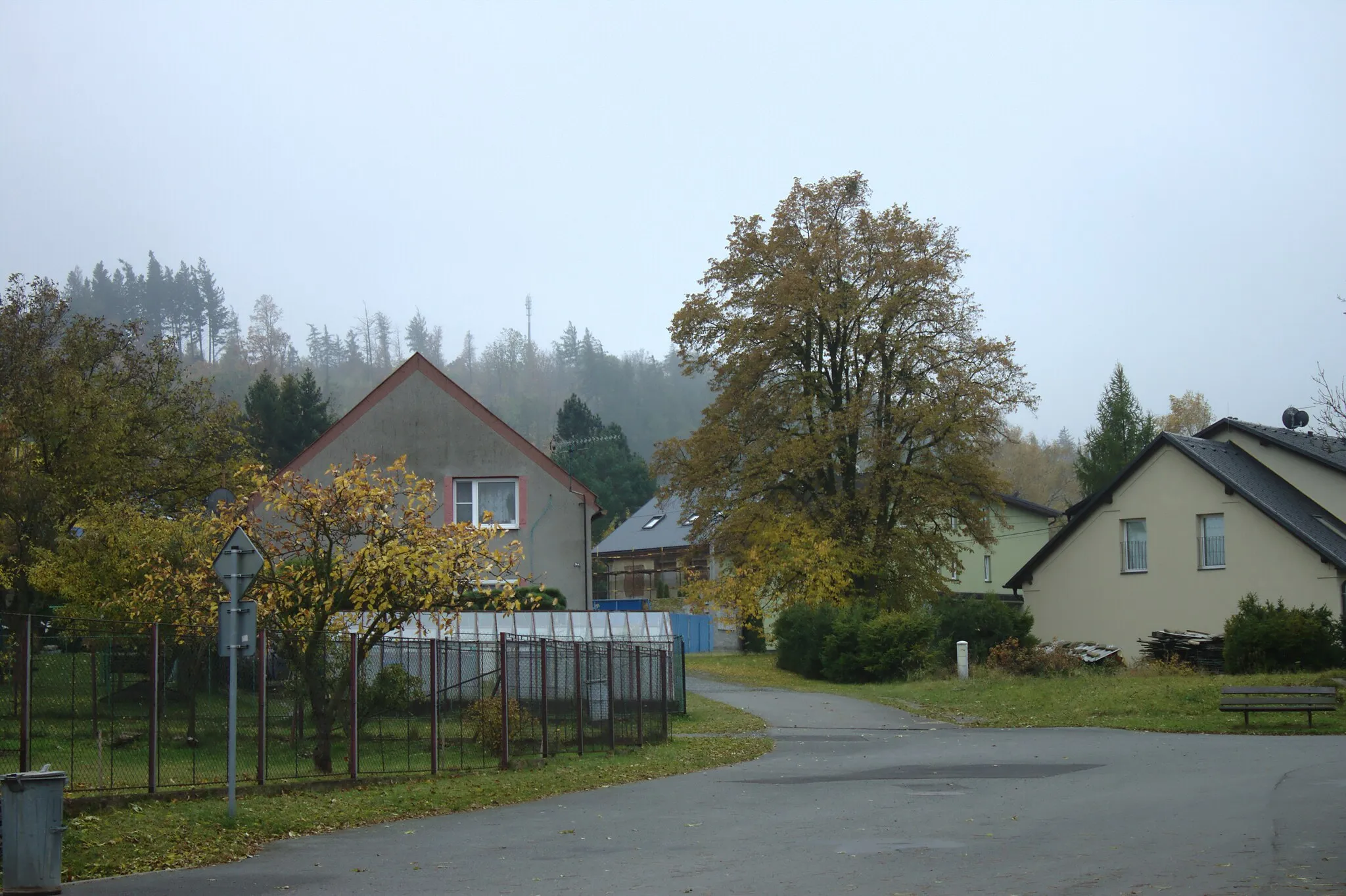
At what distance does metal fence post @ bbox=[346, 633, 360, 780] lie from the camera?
17016 millimetres

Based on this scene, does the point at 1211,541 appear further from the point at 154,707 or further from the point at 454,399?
the point at 154,707

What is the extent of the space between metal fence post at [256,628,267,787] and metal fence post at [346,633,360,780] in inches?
48.5

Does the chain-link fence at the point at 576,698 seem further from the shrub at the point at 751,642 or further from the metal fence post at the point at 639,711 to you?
the shrub at the point at 751,642

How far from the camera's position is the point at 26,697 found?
43.0ft

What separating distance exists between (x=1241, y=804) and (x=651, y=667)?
1483 centimetres

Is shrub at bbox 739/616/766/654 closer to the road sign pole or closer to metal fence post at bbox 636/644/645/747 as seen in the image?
metal fence post at bbox 636/644/645/747

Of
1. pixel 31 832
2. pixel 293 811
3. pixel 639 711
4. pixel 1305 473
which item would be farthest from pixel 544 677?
pixel 1305 473

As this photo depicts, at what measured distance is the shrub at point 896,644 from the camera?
38.2m

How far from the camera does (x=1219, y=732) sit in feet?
79.3

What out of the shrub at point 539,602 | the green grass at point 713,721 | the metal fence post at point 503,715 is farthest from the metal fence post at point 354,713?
the shrub at point 539,602

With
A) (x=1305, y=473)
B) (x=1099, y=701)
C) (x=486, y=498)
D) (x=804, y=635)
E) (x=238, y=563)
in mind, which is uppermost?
(x=1305, y=473)

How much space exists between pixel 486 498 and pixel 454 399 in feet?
9.06

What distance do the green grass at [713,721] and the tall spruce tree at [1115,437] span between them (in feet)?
136

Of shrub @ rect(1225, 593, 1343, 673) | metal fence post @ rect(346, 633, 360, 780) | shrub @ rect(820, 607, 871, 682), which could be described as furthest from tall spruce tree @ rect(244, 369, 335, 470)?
metal fence post @ rect(346, 633, 360, 780)
